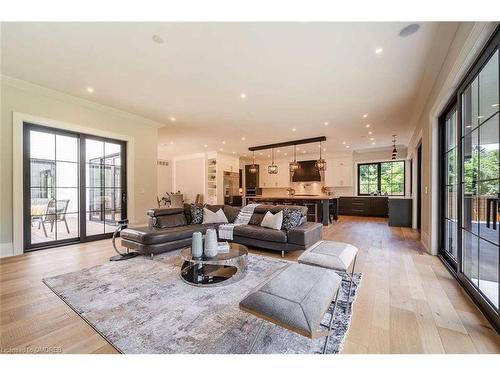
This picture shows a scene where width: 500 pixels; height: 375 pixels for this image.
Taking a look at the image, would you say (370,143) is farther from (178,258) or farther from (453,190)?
(178,258)

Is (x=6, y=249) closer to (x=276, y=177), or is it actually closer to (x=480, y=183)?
(x=480, y=183)

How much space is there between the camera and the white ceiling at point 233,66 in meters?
2.41

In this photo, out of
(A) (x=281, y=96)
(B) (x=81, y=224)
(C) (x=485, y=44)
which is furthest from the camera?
(B) (x=81, y=224)

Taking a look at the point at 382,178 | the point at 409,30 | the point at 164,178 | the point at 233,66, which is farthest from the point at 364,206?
the point at 164,178

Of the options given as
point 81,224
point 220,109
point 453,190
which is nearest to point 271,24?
point 220,109

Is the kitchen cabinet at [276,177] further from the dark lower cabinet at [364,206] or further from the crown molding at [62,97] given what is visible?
the crown molding at [62,97]

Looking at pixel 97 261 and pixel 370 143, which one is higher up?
pixel 370 143

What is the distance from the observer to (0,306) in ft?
6.75

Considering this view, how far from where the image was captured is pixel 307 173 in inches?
407

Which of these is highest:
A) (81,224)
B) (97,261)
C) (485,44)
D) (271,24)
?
(271,24)

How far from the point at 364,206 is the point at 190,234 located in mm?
7931

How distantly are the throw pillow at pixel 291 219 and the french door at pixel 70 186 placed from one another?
157 inches

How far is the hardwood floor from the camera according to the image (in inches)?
60.9

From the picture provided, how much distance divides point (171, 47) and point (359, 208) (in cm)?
912
